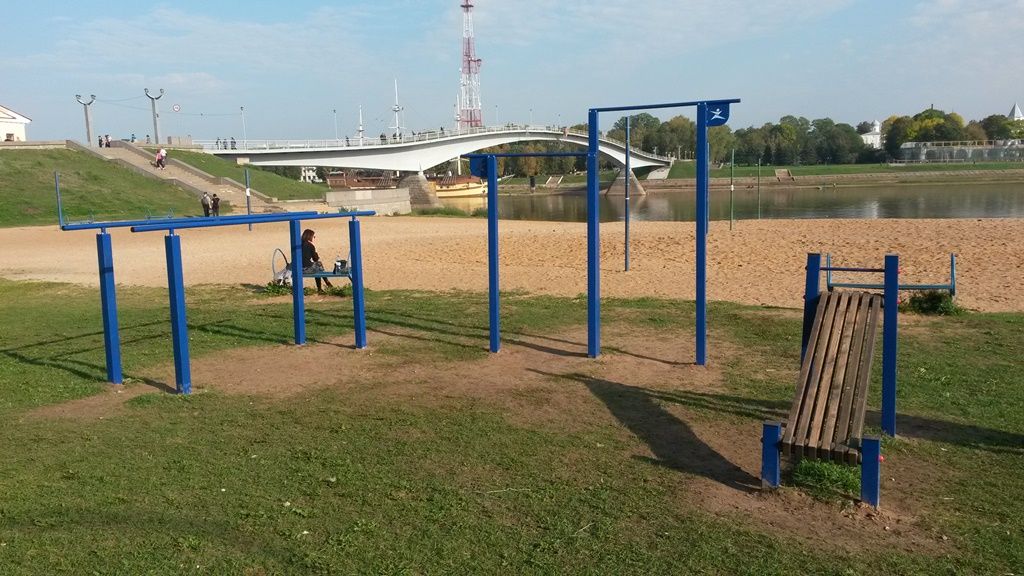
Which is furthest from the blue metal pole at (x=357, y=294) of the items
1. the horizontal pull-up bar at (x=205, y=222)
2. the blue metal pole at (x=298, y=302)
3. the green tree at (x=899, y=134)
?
the green tree at (x=899, y=134)

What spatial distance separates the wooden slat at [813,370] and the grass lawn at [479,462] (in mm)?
351

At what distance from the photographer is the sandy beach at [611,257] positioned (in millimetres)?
14352

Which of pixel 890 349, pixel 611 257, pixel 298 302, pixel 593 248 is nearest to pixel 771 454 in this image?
pixel 890 349

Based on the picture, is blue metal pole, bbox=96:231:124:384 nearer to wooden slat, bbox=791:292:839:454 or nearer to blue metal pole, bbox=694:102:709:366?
blue metal pole, bbox=694:102:709:366

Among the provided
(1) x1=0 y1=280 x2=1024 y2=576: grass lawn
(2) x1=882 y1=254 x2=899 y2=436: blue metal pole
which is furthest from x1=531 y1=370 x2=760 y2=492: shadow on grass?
(2) x1=882 y1=254 x2=899 y2=436: blue metal pole

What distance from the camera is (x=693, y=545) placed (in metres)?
4.44

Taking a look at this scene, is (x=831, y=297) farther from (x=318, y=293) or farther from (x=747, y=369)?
(x=318, y=293)

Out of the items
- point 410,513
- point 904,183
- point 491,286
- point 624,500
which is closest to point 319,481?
point 410,513

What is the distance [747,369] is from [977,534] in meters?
3.91

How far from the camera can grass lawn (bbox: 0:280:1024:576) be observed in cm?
436

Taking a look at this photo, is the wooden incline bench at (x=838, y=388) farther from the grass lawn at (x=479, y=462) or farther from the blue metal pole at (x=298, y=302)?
the blue metal pole at (x=298, y=302)

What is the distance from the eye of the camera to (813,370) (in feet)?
19.0

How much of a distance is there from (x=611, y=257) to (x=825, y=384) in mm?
13565

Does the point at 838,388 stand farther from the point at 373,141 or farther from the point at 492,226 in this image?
the point at 373,141
